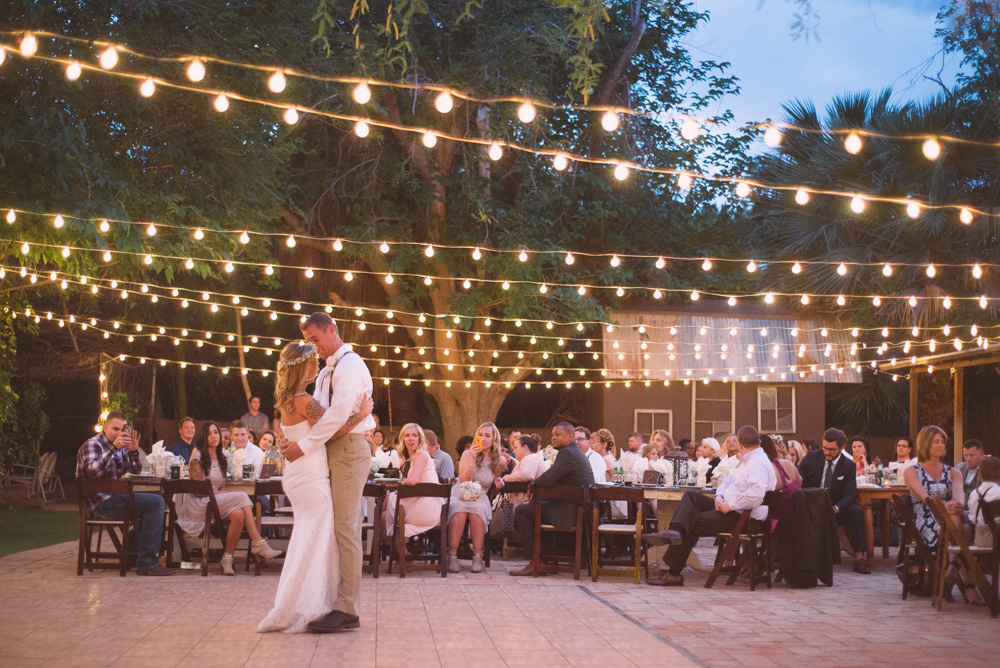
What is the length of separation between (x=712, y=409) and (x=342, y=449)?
16.8m

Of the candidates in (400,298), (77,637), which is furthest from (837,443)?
(400,298)

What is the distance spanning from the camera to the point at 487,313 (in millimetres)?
19625

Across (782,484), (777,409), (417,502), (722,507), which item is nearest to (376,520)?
(417,502)

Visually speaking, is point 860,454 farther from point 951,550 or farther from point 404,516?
point 404,516

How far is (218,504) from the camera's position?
9250 mm

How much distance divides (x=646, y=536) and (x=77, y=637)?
5011 millimetres

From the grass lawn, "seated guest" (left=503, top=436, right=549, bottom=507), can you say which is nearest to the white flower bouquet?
"seated guest" (left=503, top=436, right=549, bottom=507)

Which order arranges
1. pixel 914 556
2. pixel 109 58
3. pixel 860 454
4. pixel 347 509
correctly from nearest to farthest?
pixel 347 509 → pixel 109 58 → pixel 914 556 → pixel 860 454

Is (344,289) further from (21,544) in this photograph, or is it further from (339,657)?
(339,657)

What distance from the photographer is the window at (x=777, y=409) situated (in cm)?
2247

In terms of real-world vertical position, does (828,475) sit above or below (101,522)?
above

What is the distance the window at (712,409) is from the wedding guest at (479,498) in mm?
12030

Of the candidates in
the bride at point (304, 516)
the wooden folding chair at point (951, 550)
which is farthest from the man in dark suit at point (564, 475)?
the bride at point (304, 516)

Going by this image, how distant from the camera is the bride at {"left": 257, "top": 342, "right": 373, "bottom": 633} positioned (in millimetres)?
6102
